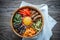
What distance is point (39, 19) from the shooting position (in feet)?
3.89

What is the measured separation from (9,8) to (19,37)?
0.23 meters

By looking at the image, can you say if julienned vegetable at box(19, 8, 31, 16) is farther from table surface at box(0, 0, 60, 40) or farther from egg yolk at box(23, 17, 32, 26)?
table surface at box(0, 0, 60, 40)

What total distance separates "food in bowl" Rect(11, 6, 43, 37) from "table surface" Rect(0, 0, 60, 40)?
4.1 inches

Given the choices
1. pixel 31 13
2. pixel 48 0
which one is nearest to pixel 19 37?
pixel 31 13

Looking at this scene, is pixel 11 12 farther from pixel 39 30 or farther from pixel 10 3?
pixel 39 30

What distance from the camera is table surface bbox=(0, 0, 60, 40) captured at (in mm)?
1268

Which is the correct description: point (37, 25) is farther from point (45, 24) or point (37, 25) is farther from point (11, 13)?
point (11, 13)

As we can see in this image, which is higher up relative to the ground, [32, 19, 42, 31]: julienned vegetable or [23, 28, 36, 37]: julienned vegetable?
[32, 19, 42, 31]: julienned vegetable

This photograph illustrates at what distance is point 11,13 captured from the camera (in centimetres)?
130

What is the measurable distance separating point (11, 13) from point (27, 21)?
0.19 m

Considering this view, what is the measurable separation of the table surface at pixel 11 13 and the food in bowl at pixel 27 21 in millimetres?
104

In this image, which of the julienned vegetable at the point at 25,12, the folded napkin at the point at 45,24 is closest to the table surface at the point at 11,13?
the folded napkin at the point at 45,24

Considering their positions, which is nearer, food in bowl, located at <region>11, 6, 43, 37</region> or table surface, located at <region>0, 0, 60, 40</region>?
food in bowl, located at <region>11, 6, 43, 37</region>

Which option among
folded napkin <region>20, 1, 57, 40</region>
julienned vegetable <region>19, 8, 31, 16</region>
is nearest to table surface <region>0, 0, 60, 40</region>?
folded napkin <region>20, 1, 57, 40</region>
